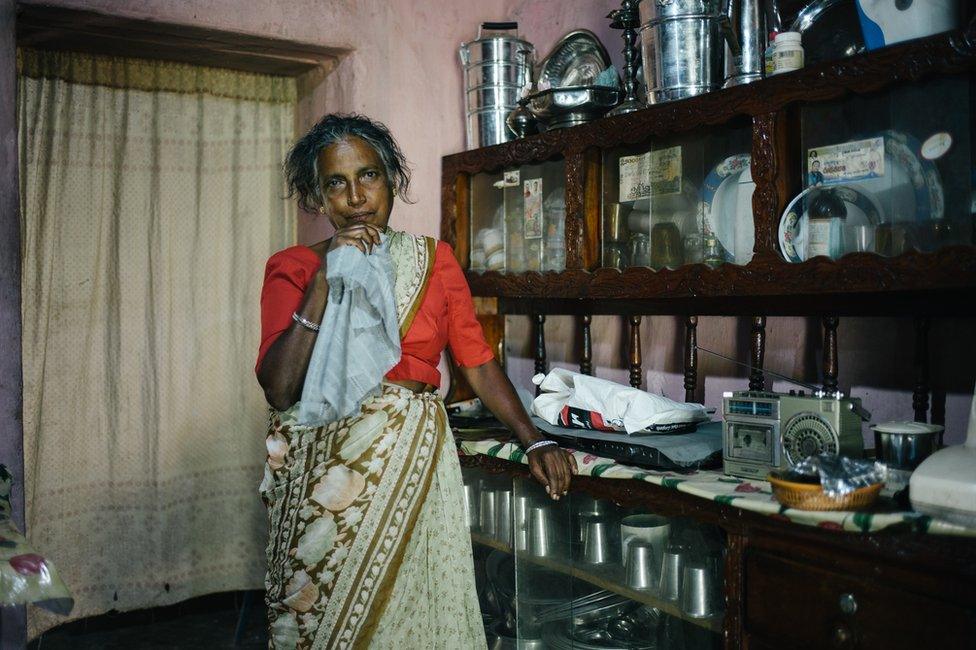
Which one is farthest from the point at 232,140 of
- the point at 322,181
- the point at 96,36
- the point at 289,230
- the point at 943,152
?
the point at 943,152

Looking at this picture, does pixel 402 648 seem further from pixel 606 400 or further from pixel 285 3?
pixel 285 3

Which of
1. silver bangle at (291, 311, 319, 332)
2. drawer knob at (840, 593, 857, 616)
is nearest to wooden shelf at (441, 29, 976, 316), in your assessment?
drawer knob at (840, 593, 857, 616)

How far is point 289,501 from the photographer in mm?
1886

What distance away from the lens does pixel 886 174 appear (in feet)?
5.36

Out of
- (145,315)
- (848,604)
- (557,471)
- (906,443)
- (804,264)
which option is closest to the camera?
(848,604)

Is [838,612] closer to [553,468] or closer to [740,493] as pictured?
[740,493]

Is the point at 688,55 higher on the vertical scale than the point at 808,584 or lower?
higher

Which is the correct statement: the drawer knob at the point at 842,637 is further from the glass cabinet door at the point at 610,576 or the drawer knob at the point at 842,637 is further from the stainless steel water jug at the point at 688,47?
the stainless steel water jug at the point at 688,47

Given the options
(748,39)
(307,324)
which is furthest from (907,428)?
(307,324)

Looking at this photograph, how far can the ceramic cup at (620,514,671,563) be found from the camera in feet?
6.10

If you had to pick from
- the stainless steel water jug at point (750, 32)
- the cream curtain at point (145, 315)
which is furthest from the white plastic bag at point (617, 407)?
the cream curtain at point (145, 315)

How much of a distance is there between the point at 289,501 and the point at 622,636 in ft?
2.65

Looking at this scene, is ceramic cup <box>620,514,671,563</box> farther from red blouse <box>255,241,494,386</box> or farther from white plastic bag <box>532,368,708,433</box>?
red blouse <box>255,241,494,386</box>

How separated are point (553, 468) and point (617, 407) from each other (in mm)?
211
